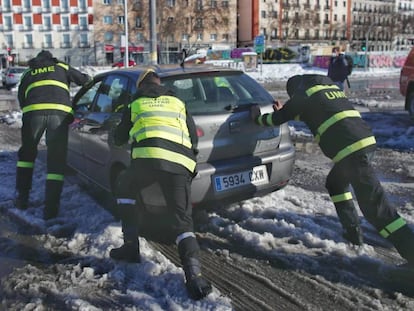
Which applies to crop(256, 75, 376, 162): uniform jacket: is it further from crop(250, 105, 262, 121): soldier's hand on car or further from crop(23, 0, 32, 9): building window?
crop(23, 0, 32, 9): building window

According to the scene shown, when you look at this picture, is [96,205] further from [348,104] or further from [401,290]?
[401,290]

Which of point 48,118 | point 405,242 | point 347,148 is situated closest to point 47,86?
point 48,118

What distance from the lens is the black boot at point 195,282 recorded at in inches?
131

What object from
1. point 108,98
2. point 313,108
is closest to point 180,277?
point 313,108

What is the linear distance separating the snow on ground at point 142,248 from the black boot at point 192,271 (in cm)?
6

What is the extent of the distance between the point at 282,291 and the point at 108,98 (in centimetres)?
288

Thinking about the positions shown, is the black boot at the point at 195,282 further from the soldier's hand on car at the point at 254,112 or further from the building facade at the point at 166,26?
the building facade at the point at 166,26

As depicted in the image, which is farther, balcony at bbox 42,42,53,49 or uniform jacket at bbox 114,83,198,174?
balcony at bbox 42,42,53,49

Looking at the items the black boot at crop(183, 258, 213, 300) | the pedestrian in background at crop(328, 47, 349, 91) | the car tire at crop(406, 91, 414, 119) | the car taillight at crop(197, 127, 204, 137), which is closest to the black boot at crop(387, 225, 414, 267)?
the black boot at crop(183, 258, 213, 300)

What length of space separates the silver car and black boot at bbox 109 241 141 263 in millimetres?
377

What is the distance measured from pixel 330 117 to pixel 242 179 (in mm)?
1061

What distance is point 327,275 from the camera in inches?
147

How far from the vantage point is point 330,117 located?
12.7 ft

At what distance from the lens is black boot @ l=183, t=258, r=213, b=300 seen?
3320 mm
